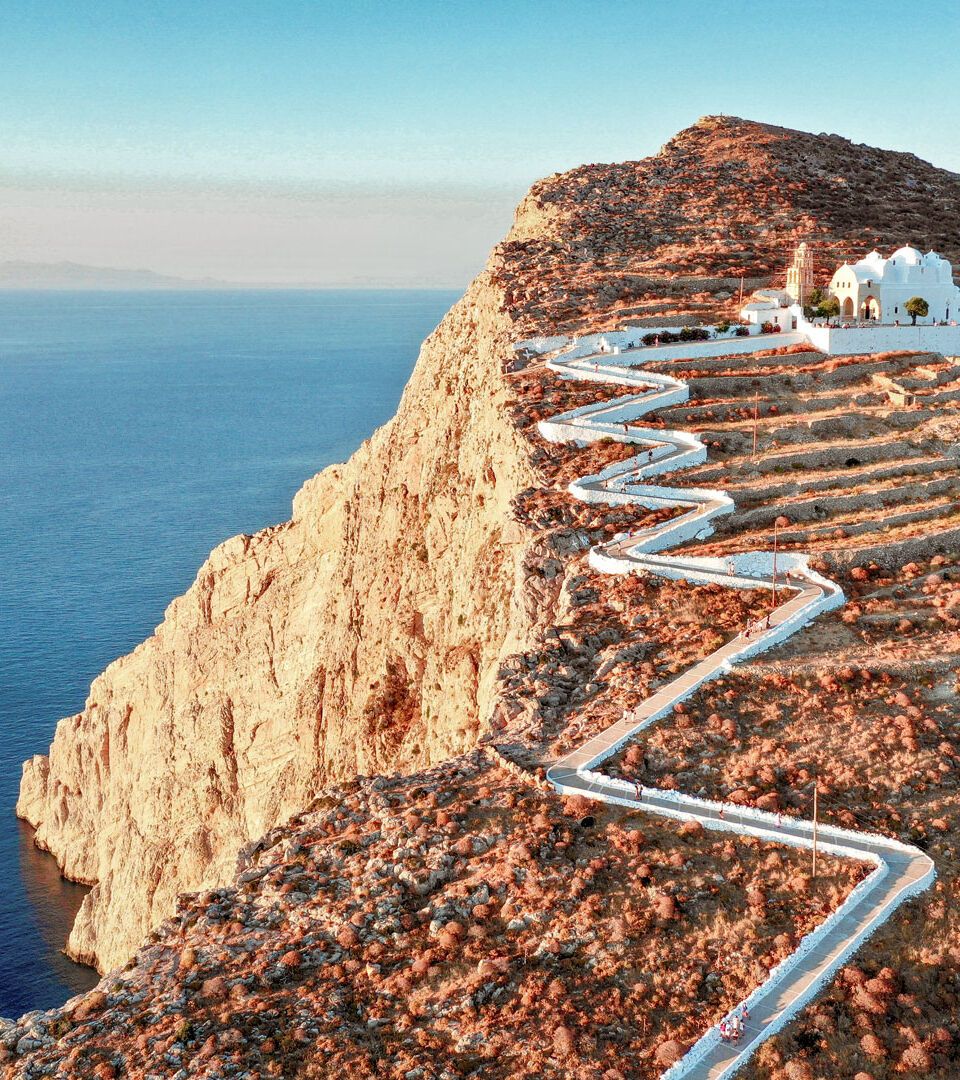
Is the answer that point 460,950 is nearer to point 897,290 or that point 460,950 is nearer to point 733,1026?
point 733,1026

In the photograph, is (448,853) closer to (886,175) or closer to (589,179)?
(589,179)

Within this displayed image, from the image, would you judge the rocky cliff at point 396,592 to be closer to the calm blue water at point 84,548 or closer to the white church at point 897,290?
the calm blue water at point 84,548

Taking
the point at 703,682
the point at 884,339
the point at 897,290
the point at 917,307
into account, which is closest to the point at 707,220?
the point at 897,290

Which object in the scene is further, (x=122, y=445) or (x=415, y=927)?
(x=122, y=445)

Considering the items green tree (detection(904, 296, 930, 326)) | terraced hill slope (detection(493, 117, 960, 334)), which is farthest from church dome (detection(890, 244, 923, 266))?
terraced hill slope (detection(493, 117, 960, 334))

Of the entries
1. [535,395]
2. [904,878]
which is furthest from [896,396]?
[904,878]

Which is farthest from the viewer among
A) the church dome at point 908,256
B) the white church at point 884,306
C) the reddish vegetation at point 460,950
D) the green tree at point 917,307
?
the church dome at point 908,256

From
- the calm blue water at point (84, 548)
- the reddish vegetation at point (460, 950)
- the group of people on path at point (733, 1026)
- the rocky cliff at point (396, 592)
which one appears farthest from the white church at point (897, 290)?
the calm blue water at point (84, 548)
